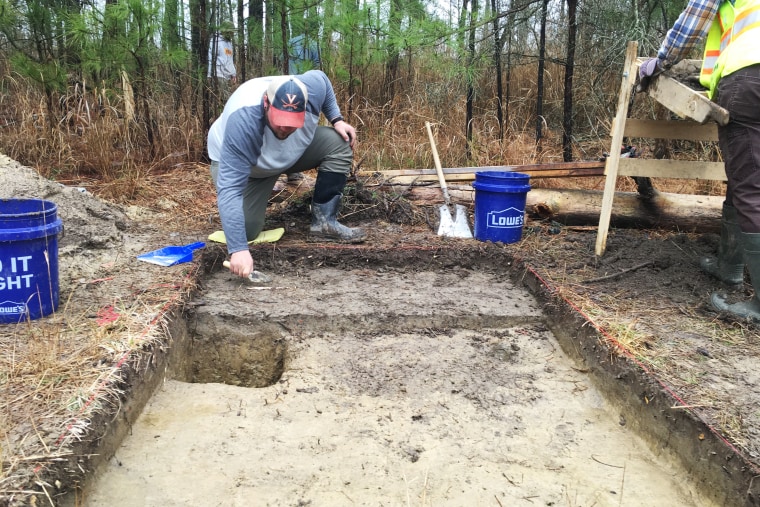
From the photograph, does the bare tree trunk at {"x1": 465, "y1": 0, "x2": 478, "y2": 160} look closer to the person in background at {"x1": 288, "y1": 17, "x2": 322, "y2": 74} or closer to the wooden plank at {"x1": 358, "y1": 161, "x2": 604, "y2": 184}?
the wooden plank at {"x1": 358, "y1": 161, "x2": 604, "y2": 184}

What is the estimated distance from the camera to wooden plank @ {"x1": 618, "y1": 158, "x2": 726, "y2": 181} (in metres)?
3.65

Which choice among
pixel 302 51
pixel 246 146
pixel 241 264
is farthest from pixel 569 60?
pixel 241 264

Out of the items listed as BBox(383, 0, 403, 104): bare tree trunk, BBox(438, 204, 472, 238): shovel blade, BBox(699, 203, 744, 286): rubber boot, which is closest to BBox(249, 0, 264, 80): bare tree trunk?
BBox(383, 0, 403, 104): bare tree trunk

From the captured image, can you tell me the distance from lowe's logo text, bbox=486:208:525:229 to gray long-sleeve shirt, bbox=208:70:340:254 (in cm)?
143

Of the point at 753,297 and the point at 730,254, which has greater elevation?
the point at 730,254

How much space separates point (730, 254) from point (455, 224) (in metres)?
1.91

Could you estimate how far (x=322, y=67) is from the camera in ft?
22.9

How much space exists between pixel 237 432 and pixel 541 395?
51.9 inches

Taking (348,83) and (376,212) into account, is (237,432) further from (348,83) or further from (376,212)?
(348,83)

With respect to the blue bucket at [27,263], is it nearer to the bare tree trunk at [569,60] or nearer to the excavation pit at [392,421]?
the excavation pit at [392,421]

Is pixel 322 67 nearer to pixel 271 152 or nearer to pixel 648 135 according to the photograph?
pixel 271 152

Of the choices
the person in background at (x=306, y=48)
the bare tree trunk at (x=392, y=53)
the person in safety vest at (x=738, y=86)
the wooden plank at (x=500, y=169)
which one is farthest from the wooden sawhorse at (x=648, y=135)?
the person in background at (x=306, y=48)

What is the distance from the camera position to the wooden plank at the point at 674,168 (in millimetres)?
3654

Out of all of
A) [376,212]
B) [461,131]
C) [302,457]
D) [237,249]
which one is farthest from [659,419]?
[461,131]
